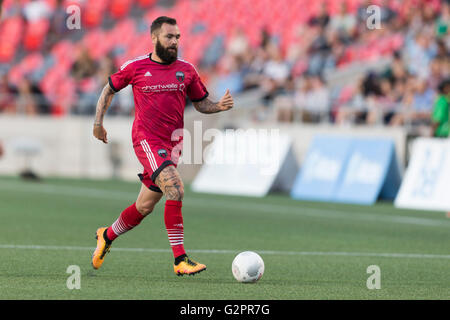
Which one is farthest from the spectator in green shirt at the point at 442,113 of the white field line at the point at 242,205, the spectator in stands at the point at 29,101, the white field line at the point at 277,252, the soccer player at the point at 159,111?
the spectator in stands at the point at 29,101

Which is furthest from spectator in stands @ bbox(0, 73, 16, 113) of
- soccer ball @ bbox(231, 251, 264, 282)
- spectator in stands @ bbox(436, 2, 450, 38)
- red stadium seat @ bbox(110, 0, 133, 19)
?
soccer ball @ bbox(231, 251, 264, 282)

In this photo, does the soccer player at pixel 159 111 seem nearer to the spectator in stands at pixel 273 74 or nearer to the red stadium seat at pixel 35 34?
the spectator in stands at pixel 273 74

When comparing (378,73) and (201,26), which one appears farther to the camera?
(201,26)

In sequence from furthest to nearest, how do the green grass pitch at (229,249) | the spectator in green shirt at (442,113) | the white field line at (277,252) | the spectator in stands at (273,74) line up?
the spectator in stands at (273,74) → the spectator in green shirt at (442,113) → the white field line at (277,252) → the green grass pitch at (229,249)

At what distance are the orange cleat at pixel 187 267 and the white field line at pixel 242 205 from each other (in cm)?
703

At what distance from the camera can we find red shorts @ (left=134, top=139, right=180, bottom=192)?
28.2 ft

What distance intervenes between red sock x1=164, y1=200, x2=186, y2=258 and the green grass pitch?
0.27m

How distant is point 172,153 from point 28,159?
18.5m

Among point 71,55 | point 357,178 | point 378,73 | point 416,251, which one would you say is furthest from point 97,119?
point 71,55

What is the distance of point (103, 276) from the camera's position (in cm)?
857

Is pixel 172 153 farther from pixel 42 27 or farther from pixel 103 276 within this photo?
pixel 42 27

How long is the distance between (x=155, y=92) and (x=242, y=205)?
31.4 ft

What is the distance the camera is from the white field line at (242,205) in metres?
15.5

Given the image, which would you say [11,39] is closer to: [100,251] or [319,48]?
[319,48]
